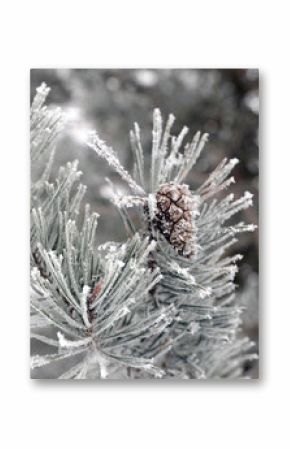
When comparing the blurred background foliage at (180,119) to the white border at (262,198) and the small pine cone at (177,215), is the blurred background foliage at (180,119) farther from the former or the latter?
the small pine cone at (177,215)

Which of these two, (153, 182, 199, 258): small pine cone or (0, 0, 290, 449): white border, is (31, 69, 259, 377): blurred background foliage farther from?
(153, 182, 199, 258): small pine cone

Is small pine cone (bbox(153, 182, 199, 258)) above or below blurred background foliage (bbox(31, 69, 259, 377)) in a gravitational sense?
below

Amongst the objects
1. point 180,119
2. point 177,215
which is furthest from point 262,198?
point 177,215

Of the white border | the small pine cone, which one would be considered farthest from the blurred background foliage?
the small pine cone
